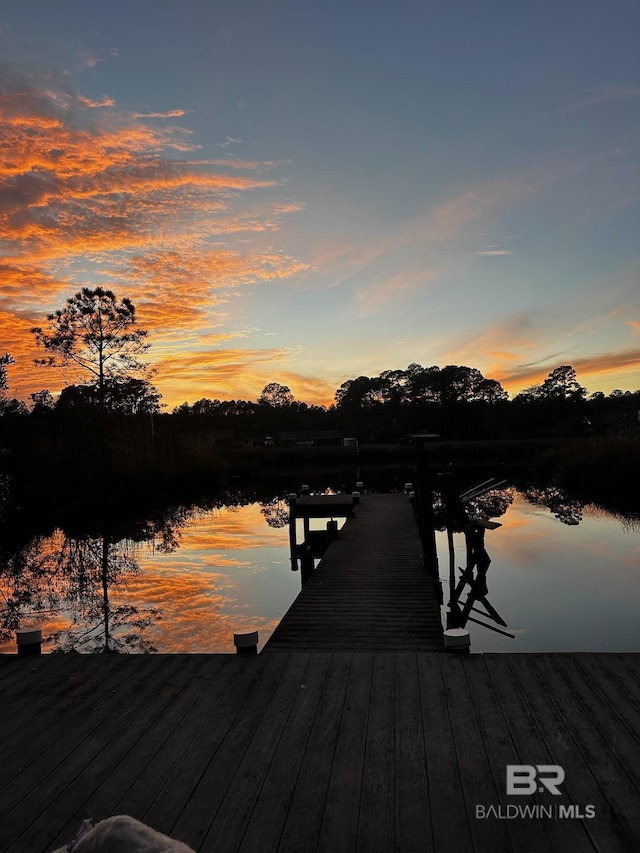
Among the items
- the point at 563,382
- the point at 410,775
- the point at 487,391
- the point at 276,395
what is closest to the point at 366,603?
the point at 410,775

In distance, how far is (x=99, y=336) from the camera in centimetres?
2841

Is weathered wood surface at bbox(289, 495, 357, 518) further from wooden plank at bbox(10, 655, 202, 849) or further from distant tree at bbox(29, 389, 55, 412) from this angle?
distant tree at bbox(29, 389, 55, 412)

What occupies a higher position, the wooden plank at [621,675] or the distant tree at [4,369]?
the distant tree at [4,369]

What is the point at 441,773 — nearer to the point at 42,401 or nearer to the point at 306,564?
the point at 306,564

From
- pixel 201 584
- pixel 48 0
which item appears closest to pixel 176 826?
pixel 201 584

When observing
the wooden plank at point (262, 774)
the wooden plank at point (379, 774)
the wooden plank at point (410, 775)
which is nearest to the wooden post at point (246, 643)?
the wooden plank at point (262, 774)

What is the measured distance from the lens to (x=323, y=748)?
317 cm

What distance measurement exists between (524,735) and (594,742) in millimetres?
373

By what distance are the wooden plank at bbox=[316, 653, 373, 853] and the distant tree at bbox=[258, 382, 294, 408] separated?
10261 cm

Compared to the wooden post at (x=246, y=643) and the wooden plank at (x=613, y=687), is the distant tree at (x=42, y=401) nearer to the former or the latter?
the wooden post at (x=246, y=643)

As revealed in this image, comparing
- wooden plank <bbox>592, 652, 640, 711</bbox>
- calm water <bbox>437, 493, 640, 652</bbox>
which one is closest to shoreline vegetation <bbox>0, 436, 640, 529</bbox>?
calm water <bbox>437, 493, 640, 652</bbox>

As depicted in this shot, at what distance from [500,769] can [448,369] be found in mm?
84769

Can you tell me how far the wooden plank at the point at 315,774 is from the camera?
2457mm

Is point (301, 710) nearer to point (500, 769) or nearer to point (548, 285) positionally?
point (500, 769)
